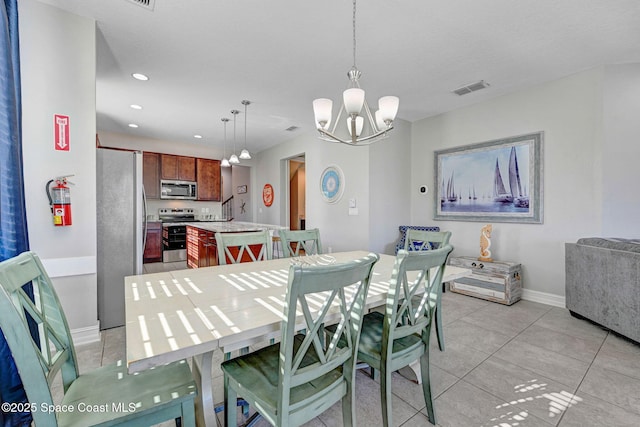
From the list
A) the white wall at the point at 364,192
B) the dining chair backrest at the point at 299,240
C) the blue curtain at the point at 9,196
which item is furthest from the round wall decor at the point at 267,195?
the blue curtain at the point at 9,196

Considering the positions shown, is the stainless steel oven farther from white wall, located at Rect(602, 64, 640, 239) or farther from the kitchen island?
white wall, located at Rect(602, 64, 640, 239)

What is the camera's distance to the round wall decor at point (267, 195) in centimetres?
Answer: 694

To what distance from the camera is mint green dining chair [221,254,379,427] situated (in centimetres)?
96

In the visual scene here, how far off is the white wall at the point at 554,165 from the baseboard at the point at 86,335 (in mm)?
4625

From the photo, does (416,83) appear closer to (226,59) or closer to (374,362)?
(226,59)

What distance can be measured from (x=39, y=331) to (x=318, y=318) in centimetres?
106

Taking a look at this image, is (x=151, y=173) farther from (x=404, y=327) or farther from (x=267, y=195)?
(x=404, y=327)

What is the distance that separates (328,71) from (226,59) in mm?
1116

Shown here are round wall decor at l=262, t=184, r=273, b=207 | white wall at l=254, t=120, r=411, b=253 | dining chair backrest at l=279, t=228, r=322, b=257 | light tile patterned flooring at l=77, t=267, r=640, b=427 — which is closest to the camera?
light tile patterned flooring at l=77, t=267, r=640, b=427

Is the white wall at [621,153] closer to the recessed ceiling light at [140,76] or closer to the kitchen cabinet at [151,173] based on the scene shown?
the recessed ceiling light at [140,76]

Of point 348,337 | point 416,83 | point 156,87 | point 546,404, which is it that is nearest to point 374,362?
point 348,337

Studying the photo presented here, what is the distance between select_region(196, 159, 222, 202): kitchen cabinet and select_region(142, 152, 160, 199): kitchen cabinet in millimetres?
852

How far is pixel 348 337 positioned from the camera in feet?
3.94

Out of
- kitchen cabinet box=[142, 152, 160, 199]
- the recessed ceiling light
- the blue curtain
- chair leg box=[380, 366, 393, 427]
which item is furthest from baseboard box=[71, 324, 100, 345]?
kitchen cabinet box=[142, 152, 160, 199]
